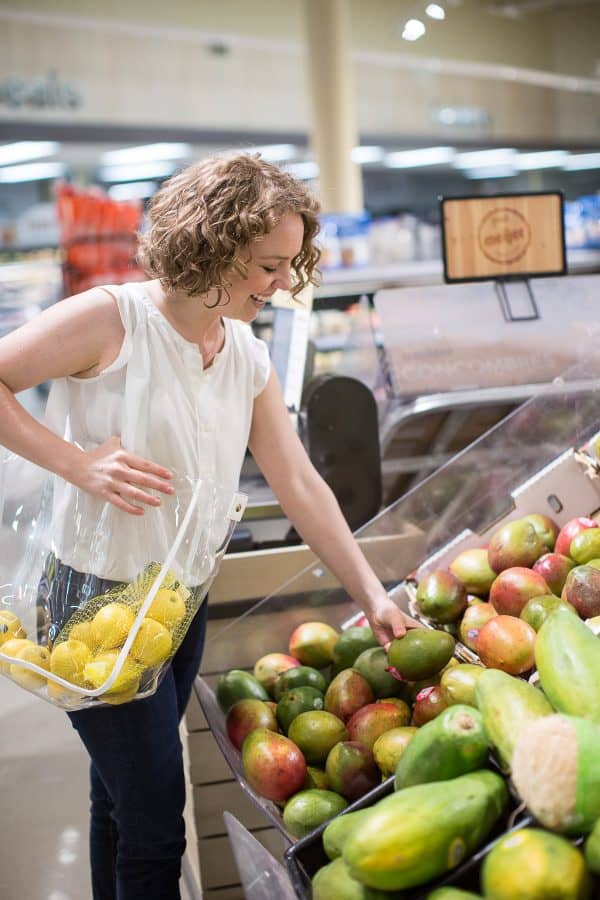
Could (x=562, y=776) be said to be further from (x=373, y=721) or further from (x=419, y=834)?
(x=373, y=721)

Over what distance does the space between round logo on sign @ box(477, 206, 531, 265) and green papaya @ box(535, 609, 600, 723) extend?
1.72m

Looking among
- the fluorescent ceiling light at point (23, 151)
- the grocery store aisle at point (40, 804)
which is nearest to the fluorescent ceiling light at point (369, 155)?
the fluorescent ceiling light at point (23, 151)

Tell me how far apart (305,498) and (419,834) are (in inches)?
35.9

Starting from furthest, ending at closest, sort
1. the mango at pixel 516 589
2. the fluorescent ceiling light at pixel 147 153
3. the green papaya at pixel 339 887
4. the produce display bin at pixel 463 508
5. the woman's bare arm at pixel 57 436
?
the fluorescent ceiling light at pixel 147 153 < the produce display bin at pixel 463 508 < the mango at pixel 516 589 < the woman's bare arm at pixel 57 436 < the green papaya at pixel 339 887

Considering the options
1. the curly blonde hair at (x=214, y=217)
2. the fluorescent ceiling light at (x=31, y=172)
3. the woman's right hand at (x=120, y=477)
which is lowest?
the woman's right hand at (x=120, y=477)

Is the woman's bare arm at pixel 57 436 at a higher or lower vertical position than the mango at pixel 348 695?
higher

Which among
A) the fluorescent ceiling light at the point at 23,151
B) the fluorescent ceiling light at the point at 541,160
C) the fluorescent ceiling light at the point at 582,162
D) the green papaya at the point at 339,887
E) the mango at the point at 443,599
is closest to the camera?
the green papaya at the point at 339,887

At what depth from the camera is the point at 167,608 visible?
144 centimetres

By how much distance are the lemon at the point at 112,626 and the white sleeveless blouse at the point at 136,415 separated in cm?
10

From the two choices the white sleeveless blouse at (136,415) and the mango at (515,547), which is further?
the mango at (515,547)

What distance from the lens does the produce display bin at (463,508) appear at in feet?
6.59

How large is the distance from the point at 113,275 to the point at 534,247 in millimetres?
4748

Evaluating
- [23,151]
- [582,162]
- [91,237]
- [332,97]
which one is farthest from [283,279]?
[582,162]

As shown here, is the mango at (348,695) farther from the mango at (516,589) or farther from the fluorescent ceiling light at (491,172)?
the fluorescent ceiling light at (491,172)
